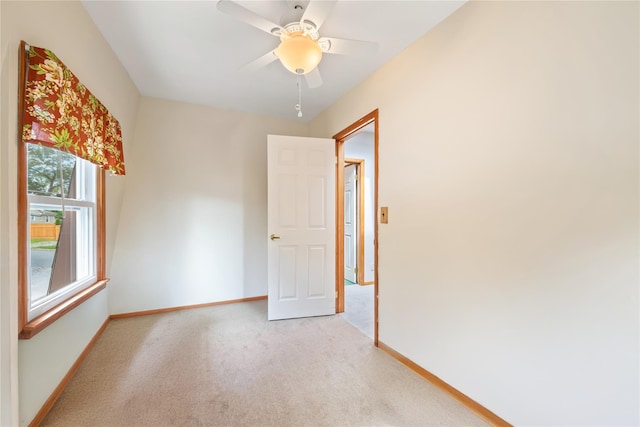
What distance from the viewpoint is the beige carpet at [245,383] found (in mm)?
1472

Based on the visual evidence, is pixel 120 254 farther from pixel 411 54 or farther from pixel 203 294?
pixel 411 54

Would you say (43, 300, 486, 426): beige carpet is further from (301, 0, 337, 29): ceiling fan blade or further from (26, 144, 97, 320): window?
(301, 0, 337, 29): ceiling fan blade

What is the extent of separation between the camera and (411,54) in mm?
1964

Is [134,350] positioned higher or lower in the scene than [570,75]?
lower

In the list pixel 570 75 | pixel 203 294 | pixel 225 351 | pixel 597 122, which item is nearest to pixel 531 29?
pixel 570 75

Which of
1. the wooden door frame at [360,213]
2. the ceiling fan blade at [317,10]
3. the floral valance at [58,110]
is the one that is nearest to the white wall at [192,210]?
the floral valance at [58,110]

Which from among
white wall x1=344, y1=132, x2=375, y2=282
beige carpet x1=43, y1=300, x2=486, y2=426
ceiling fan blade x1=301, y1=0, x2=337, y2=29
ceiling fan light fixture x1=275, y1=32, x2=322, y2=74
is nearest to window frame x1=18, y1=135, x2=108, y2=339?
beige carpet x1=43, y1=300, x2=486, y2=426

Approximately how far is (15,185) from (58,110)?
A: 1.41 ft

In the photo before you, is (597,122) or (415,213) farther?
(415,213)

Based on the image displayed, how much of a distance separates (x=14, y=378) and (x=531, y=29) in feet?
9.62

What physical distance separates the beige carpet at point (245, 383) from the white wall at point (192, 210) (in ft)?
1.91

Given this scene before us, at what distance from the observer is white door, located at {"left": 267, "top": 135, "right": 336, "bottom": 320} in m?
2.81

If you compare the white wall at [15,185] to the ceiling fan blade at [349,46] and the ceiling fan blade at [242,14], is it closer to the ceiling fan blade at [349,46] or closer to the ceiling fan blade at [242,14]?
the ceiling fan blade at [242,14]

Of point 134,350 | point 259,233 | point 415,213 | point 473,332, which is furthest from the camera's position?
point 259,233
